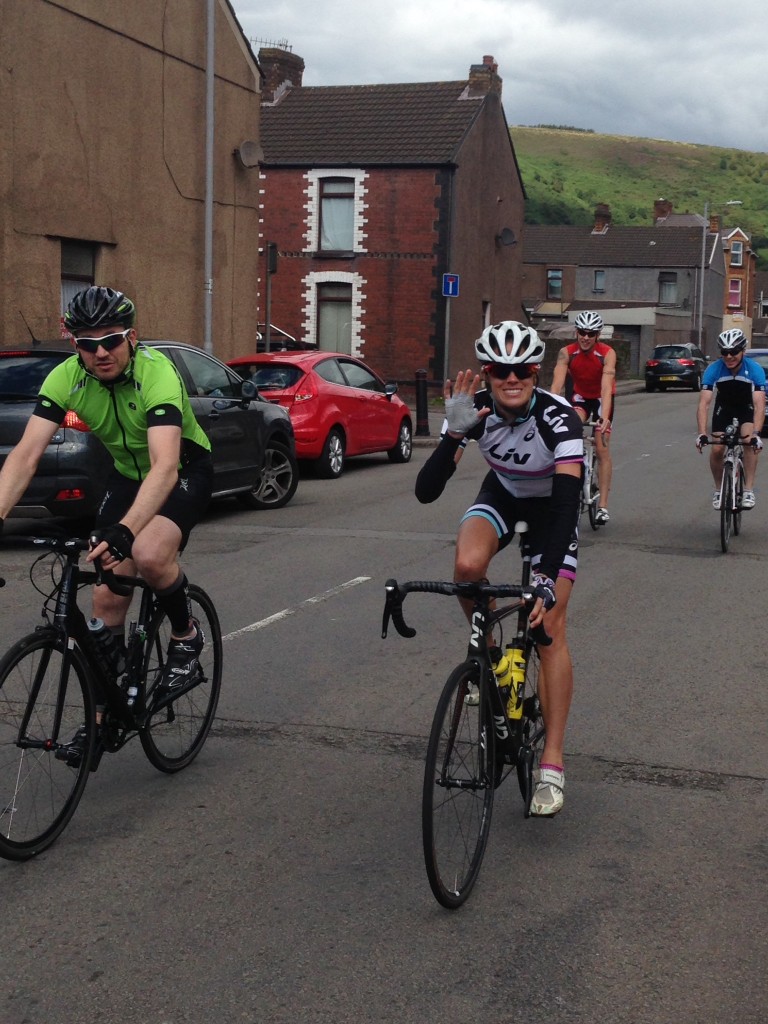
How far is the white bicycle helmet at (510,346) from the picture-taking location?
4.71m

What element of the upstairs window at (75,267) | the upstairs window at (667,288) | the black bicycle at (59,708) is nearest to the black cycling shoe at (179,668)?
the black bicycle at (59,708)

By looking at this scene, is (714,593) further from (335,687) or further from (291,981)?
(291,981)

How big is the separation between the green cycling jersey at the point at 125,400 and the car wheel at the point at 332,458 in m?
12.0

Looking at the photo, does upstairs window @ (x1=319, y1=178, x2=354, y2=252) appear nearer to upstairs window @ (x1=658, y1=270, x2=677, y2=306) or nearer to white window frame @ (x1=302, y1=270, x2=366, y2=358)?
white window frame @ (x1=302, y1=270, x2=366, y2=358)

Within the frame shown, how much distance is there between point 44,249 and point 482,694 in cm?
1644

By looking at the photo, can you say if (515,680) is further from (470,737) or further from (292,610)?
(292,610)

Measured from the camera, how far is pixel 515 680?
4590mm

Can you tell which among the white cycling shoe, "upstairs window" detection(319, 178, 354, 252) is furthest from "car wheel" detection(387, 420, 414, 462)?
"upstairs window" detection(319, 178, 354, 252)

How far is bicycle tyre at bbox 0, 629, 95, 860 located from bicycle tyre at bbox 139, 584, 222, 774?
1.57 ft

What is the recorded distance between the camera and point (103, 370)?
491cm

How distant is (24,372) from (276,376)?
5968mm

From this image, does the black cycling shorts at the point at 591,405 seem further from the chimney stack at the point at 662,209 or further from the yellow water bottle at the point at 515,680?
the chimney stack at the point at 662,209

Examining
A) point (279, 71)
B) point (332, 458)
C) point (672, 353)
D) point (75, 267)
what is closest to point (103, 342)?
point (332, 458)

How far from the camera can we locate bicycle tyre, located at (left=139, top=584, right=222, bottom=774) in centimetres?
530
